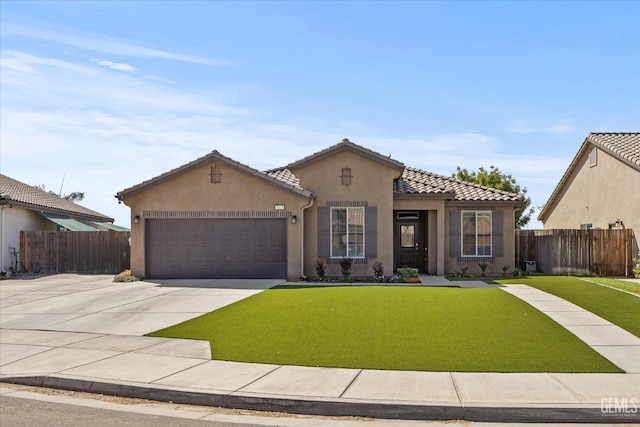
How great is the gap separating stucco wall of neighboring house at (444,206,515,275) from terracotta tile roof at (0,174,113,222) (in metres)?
18.2

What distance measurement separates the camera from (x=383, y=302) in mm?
14461

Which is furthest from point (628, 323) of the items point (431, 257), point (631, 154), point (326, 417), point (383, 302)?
point (631, 154)

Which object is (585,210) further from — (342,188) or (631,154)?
(342,188)

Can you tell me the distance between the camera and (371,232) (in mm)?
22906

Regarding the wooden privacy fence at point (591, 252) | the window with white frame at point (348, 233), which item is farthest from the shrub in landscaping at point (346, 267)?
the wooden privacy fence at point (591, 252)

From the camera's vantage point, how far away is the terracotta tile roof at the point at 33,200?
2784cm

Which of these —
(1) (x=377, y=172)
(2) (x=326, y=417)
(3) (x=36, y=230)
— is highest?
(1) (x=377, y=172)

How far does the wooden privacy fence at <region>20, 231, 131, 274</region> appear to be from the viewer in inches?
1076

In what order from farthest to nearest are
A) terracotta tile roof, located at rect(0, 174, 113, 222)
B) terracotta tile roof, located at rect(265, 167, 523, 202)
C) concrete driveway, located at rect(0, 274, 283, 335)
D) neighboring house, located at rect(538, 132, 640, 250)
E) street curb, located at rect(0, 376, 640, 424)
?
terracotta tile roof, located at rect(0, 174, 113, 222)
neighboring house, located at rect(538, 132, 640, 250)
terracotta tile roof, located at rect(265, 167, 523, 202)
concrete driveway, located at rect(0, 274, 283, 335)
street curb, located at rect(0, 376, 640, 424)

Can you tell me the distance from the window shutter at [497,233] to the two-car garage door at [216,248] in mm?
8054

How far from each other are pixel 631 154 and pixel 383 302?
15.7m

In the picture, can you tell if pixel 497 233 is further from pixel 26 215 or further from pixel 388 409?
pixel 26 215

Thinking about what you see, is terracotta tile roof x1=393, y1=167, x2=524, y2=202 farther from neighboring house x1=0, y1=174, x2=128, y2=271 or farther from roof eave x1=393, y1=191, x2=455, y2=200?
neighboring house x1=0, y1=174, x2=128, y2=271

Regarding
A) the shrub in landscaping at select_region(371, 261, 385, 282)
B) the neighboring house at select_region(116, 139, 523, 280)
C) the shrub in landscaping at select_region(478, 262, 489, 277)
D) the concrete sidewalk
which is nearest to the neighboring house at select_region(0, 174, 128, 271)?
the neighboring house at select_region(116, 139, 523, 280)
